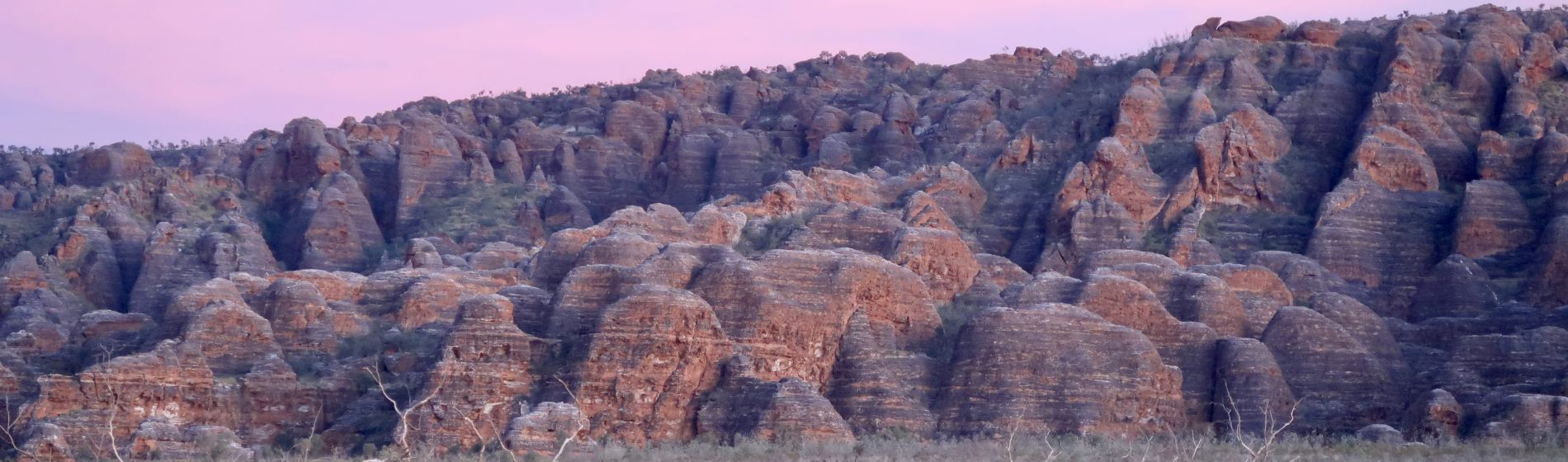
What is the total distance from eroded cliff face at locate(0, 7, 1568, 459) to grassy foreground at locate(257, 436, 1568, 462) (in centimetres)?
135

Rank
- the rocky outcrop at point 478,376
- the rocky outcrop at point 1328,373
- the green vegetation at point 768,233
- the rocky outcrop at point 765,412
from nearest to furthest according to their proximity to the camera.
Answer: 1. the rocky outcrop at point 765,412
2. the rocky outcrop at point 478,376
3. the rocky outcrop at point 1328,373
4. the green vegetation at point 768,233

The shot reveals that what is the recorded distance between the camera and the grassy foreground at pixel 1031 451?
165 ft

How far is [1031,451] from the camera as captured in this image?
5081cm

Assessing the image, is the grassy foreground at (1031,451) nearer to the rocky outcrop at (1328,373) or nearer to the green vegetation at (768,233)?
the rocky outcrop at (1328,373)

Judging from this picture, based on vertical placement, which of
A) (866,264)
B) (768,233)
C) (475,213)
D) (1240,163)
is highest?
(1240,163)

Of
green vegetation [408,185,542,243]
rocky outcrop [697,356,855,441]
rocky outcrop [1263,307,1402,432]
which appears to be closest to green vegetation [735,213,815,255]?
rocky outcrop [697,356,855,441]

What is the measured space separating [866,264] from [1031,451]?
493 inches

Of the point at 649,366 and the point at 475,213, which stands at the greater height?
the point at 649,366

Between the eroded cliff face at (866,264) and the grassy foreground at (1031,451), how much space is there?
1.35 meters

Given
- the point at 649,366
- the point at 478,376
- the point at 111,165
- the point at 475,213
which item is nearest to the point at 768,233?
the point at 649,366

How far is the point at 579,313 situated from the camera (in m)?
60.8

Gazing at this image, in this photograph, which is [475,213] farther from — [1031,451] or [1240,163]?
[1031,451]

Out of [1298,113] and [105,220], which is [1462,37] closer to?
[1298,113]

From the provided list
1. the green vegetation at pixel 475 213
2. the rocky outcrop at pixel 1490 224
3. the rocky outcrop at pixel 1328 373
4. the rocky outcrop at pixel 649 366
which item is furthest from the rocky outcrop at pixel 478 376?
the green vegetation at pixel 475 213
